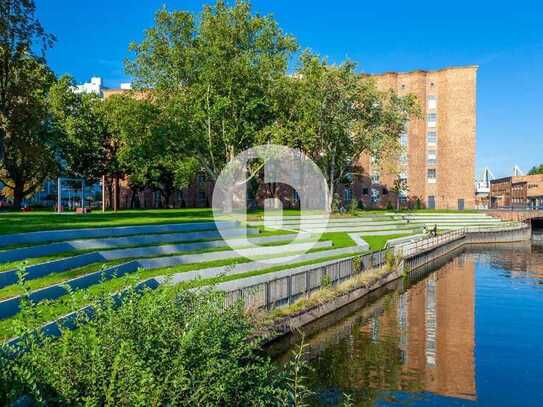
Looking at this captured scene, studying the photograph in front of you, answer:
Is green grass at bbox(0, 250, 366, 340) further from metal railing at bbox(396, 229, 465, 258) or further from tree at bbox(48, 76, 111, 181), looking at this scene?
tree at bbox(48, 76, 111, 181)

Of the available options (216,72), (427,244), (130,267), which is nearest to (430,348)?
(130,267)

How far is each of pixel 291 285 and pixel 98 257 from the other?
749 cm

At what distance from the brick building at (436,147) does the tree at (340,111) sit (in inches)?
1294

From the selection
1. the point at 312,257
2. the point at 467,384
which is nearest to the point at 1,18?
the point at 312,257

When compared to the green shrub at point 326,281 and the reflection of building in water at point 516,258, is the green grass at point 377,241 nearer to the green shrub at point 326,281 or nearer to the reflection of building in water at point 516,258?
the reflection of building in water at point 516,258

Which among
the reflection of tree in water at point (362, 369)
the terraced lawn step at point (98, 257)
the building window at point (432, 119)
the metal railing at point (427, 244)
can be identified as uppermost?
the building window at point (432, 119)

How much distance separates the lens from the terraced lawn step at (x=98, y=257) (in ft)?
44.5

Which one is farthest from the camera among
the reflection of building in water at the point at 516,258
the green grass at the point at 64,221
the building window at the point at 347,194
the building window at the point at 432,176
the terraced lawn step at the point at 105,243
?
the building window at the point at 432,176

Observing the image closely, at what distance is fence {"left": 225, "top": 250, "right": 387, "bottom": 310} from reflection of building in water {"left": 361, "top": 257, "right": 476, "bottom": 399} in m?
2.81

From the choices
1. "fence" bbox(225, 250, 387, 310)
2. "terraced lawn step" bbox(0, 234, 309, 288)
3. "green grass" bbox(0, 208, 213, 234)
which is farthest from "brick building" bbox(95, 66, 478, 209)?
"fence" bbox(225, 250, 387, 310)

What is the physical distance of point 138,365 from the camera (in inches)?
274

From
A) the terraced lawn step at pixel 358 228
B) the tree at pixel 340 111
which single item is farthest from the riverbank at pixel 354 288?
the tree at pixel 340 111

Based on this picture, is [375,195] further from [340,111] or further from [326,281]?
[326,281]

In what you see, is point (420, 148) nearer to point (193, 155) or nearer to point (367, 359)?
point (193, 155)
